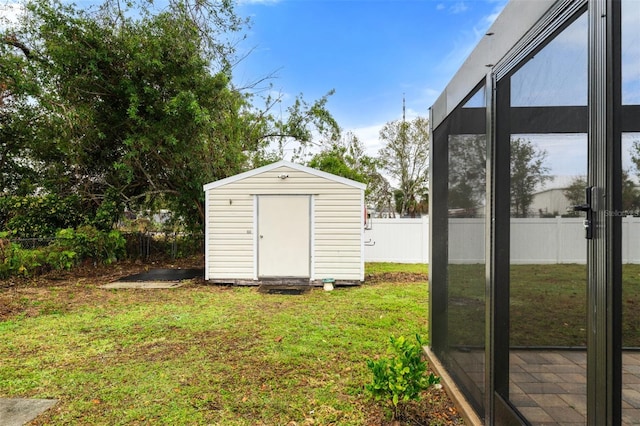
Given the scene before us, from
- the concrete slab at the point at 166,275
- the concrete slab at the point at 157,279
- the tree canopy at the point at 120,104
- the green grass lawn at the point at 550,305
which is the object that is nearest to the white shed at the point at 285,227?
the concrete slab at the point at 157,279

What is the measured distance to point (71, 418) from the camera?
2.38 m

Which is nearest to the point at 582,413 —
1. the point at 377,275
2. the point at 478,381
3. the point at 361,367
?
the point at 478,381

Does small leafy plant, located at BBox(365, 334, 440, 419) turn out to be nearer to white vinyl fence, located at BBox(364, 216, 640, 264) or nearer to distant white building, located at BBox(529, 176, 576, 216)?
white vinyl fence, located at BBox(364, 216, 640, 264)

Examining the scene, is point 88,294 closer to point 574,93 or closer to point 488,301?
point 488,301

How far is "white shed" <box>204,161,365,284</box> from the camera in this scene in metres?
7.09

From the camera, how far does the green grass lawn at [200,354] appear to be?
2504 millimetres

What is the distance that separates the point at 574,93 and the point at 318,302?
4.90 meters

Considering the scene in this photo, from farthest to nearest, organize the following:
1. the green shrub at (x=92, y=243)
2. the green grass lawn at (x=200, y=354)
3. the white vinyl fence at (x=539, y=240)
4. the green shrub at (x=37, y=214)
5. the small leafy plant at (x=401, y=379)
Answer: the green shrub at (x=37, y=214), the green shrub at (x=92, y=243), the green grass lawn at (x=200, y=354), the small leafy plant at (x=401, y=379), the white vinyl fence at (x=539, y=240)

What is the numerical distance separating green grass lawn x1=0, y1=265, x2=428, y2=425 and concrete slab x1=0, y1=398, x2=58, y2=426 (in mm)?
84

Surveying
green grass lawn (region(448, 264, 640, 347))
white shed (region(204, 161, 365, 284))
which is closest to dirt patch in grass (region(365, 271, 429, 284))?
white shed (region(204, 161, 365, 284))

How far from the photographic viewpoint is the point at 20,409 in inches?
98.0

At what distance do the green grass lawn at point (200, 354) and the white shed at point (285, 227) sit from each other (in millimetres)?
1137

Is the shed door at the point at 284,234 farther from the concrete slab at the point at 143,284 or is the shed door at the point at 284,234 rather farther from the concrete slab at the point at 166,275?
the concrete slab at the point at 166,275

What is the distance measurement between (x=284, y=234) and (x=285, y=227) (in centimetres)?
14
